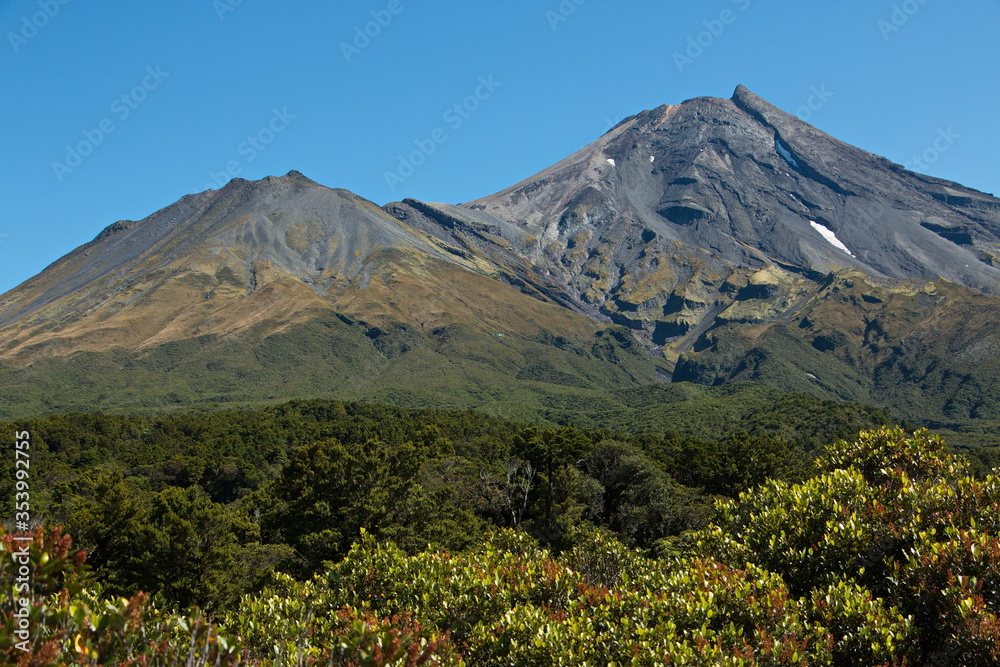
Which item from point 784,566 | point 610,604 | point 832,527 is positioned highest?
point 832,527

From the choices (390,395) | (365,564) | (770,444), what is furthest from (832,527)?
(390,395)

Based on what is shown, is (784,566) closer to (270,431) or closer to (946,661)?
(946,661)

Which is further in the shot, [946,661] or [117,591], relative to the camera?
[117,591]

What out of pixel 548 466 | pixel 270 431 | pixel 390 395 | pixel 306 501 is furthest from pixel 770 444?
pixel 390 395

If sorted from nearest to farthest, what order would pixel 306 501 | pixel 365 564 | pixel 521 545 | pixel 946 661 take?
1. pixel 946 661
2. pixel 365 564
3. pixel 521 545
4. pixel 306 501

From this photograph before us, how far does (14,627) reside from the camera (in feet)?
21.1

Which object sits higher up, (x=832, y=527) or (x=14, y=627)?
(x=832, y=527)

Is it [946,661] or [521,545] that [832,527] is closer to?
[946,661]

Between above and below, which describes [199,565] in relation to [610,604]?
below

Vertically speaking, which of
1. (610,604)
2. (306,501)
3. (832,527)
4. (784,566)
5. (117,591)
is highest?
(832,527)

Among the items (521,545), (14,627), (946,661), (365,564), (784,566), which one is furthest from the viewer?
(521,545)

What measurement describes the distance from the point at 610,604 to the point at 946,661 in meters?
5.35

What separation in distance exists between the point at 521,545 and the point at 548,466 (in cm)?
2403

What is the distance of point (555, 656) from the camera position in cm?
1137
